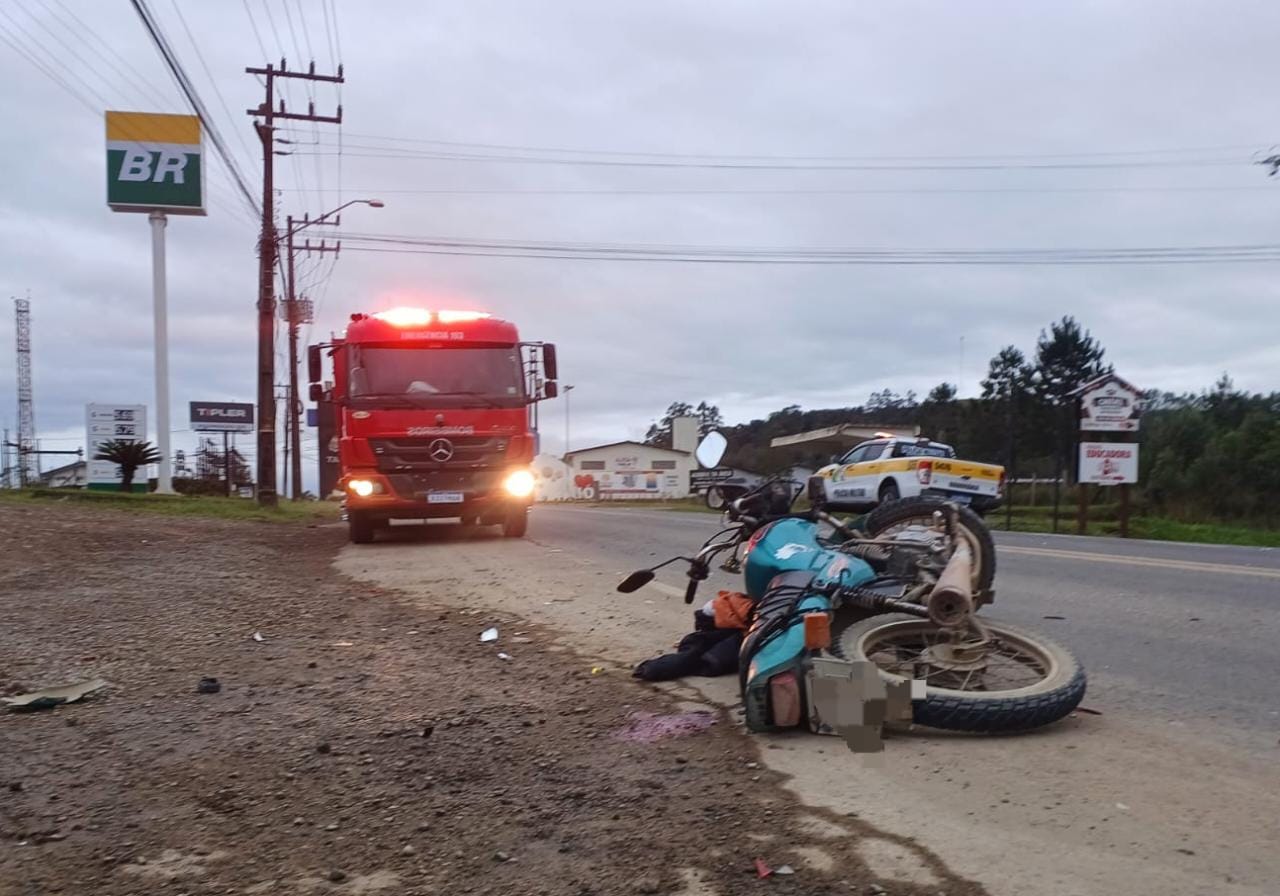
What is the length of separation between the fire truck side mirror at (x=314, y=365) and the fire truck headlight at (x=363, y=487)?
1849 millimetres

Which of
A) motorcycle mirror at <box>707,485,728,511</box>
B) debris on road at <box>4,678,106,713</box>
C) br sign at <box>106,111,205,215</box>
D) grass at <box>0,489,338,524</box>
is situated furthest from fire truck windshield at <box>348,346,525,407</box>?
br sign at <box>106,111,205,215</box>

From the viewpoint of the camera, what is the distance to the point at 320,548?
14.2 m

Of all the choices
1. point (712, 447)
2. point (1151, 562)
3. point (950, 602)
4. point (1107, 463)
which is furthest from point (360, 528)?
point (1107, 463)

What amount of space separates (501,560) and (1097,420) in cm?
1452

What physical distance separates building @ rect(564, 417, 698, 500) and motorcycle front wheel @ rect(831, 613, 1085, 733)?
185 ft

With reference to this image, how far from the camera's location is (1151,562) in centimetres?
1134

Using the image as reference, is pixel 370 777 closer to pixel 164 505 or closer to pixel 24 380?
pixel 164 505

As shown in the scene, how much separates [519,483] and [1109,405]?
13388mm

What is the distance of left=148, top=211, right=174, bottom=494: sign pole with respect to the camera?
101 ft

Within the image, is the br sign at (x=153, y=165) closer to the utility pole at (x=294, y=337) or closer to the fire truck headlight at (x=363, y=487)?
the utility pole at (x=294, y=337)

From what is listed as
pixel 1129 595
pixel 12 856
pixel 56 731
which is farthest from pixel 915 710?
pixel 1129 595

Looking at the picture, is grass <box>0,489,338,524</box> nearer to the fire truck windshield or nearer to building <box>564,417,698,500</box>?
the fire truck windshield

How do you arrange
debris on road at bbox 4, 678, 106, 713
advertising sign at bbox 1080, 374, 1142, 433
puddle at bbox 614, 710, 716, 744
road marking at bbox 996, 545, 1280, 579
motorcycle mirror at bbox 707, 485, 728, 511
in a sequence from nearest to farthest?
puddle at bbox 614, 710, 716, 744, debris on road at bbox 4, 678, 106, 713, motorcycle mirror at bbox 707, 485, 728, 511, road marking at bbox 996, 545, 1280, 579, advertising sign at bbox 1080, 374, 1142, 433

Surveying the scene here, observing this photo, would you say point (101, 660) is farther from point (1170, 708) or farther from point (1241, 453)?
point (1241, 453)
